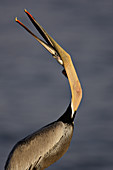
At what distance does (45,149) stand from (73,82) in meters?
1.11

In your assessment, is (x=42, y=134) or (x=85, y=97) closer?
(x=42, y=134)

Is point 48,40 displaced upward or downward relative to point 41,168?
upward

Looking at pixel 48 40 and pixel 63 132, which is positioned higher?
pixel 48 40

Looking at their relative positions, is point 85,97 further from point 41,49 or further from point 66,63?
point 66,63

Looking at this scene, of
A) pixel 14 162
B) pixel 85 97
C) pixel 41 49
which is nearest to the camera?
pixel 14 162

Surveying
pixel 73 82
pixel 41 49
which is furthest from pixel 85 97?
pixel 73 82

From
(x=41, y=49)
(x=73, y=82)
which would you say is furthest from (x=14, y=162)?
(x=41, y=49)

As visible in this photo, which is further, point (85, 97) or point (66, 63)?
point (85, 97)

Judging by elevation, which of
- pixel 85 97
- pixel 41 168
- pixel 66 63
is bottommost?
pixel 85 97

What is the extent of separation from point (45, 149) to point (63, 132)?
367 mm

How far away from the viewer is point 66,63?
1031 centimetres

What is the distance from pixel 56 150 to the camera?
33.0 ft

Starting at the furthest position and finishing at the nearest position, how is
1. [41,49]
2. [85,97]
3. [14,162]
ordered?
[41,49]
[85,97]
[14,162]

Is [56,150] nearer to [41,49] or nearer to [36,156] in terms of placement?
[36,156]
